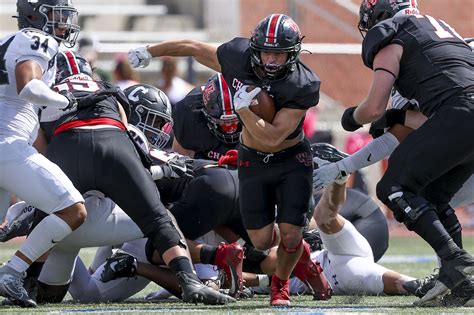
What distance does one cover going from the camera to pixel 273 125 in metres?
5.38

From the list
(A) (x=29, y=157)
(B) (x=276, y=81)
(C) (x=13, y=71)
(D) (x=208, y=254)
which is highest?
(B) (x=276, y=81)

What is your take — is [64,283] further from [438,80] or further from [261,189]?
[438,80]

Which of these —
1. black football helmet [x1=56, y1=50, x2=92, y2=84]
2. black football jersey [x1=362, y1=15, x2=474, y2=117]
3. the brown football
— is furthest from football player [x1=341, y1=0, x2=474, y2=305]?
black football helmet [x1=56, y1=50, x2=92, y2=84]

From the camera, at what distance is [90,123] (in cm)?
577

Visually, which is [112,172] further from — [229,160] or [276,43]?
[276,43]

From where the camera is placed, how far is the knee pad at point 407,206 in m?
5.30

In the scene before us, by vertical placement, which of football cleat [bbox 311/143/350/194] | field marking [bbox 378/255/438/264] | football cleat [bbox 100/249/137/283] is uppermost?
football cleat [bbox 311/143/350/194]

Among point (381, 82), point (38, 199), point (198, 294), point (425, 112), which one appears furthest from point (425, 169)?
point (38, 199)

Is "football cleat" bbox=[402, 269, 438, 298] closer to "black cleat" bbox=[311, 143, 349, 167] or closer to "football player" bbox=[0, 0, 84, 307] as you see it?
"black cleat" bbox=[311, 143, 349, 167]

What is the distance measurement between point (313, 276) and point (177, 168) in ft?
3.10

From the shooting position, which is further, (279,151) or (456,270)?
(279,151)

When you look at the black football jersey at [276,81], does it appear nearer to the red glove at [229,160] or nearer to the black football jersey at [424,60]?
the black football jersey at [424,60]

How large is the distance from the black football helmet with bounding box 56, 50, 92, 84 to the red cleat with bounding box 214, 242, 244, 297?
128 cm

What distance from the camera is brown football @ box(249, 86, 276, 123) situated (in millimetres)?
5422
